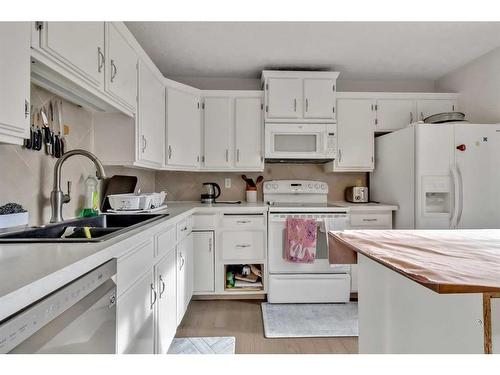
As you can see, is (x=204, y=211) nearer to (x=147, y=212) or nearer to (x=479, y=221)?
(x=147, y=212)

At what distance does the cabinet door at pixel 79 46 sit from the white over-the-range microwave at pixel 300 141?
1706mm

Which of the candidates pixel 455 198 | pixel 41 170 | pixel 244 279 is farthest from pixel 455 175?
pixel 41 170

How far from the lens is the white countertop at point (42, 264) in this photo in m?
0.56

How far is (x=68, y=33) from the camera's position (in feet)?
3.93

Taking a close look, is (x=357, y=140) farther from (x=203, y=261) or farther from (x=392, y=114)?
(x=203, y=261)

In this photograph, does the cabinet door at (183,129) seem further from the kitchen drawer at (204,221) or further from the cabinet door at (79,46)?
the cabinet door at (79,46)

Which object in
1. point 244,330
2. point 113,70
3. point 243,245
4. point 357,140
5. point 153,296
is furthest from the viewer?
point 357,140

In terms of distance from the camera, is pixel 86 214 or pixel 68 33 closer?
pixel 68 33

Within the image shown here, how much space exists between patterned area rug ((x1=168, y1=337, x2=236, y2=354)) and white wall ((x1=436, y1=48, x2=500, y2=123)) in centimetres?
319

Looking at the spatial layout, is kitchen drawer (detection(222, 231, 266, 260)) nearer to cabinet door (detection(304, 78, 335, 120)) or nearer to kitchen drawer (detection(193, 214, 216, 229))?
kitchen drawer (detection(193, 214, 216, 229))

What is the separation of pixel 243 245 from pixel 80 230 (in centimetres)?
152

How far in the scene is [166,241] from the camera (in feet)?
5.45
